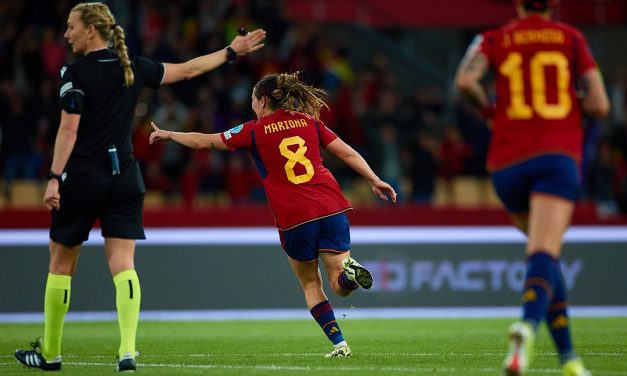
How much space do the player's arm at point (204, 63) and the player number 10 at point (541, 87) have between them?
224 centimetres

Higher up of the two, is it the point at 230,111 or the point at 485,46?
the point at 485,46

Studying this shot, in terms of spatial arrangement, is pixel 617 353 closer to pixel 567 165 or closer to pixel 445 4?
pixel 567 165

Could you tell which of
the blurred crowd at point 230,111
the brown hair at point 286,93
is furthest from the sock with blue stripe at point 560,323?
the blurred crowd at point 230,111

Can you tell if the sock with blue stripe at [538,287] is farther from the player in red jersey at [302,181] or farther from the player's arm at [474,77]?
the player in red jersey at [302,181]

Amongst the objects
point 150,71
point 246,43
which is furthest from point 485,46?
point 150,71

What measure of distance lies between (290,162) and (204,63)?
1292mm

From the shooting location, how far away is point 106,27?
7352 mm

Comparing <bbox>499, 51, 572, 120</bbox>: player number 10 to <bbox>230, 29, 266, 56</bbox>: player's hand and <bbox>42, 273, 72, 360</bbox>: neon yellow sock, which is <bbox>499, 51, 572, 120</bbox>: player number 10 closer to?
<bbox>230, 29, 266, 56</bbox>: player's hand

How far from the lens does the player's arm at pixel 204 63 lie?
7609mm

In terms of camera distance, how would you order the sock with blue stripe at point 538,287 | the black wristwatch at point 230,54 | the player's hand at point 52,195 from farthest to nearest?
the black wristwatch at point 230,54
the player's hand at point 52,195
the sock with blue stripe at point 538,287

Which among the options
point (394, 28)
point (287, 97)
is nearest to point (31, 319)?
point (287, 97)

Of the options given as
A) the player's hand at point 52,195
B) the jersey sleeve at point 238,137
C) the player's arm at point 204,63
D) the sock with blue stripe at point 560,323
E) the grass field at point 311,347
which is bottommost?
the grass field at point 311,347

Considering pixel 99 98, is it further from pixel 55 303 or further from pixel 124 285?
pixel 55 303

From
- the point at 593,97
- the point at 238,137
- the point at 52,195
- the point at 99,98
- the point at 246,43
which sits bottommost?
the point at 52,195
